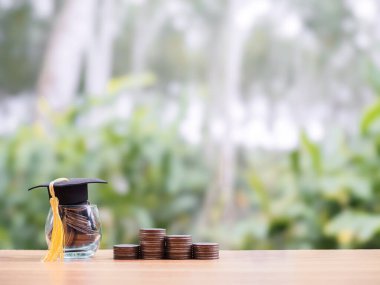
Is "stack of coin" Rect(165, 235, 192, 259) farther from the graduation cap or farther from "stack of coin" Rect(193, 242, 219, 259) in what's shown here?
the graduation cap

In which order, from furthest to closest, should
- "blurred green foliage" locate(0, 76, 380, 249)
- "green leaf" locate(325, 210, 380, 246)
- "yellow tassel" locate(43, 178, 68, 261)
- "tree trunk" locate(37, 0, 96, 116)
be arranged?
"tree trunk" locate(37, 0, 96, 116), "blurred green foliage" locate(0, 76, 380, 249), "green leaf" locate(325, 210, 380, 246), "yellow tassel" locate(43, 178, 68, 261)

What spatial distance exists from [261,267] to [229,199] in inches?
94.9

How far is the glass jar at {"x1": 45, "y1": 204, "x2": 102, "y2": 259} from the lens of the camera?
134cm

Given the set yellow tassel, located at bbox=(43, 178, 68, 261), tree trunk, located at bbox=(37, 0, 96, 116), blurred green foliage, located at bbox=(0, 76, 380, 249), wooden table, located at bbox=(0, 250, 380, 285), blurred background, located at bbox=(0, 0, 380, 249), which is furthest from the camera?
tree trunk, located at bbox=(37, 0, 96, 116)

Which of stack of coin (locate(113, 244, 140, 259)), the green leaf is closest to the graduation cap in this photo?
stack of coin (locate(113, 244, 140, 259))

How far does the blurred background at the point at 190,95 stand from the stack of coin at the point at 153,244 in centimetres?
209

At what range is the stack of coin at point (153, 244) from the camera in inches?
53.8

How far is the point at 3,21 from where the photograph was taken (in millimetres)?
3691

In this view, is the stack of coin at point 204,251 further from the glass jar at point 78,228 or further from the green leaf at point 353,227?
the green leaf at point 353,227

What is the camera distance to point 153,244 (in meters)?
1.37

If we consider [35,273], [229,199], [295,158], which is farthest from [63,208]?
[229,199]

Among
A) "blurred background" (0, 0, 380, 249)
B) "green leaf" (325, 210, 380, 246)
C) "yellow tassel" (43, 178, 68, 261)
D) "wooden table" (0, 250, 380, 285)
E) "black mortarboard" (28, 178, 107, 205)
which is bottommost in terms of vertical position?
"green leaf" (325, 210, 380, 246)

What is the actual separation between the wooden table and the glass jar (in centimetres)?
5

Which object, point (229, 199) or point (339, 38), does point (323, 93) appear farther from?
point (229, 199)
